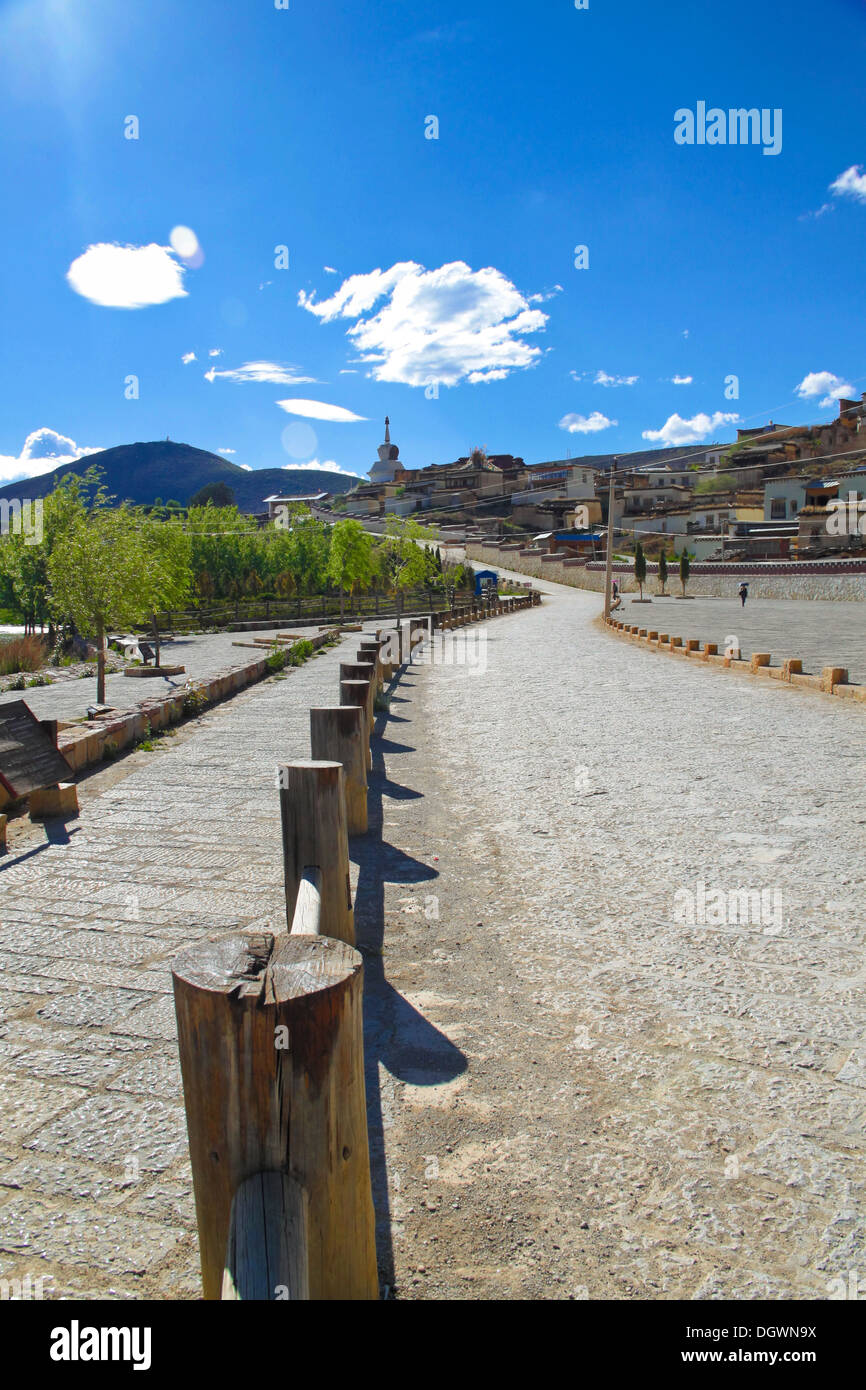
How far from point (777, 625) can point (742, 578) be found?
62.1 feet

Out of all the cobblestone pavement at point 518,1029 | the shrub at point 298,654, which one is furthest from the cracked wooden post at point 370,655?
the shrub at point 298,654

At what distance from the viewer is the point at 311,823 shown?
3.16 meters

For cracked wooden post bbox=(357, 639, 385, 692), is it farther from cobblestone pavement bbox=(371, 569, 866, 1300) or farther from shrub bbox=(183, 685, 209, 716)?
cobblestone pavement bbox=(371, 569, 866, 1300)

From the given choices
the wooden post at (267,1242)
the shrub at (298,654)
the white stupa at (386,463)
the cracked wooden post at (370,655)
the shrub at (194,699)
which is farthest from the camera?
the white stupa at (386,463)

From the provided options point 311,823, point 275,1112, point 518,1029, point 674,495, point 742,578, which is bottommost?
point 518,1029

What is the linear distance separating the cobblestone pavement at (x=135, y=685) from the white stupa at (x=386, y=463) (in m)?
98.7

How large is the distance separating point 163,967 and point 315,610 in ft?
126

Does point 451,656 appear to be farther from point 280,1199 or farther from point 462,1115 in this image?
point 280,1199

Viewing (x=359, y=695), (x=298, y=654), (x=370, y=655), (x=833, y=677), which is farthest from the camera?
(x=298, y=654)

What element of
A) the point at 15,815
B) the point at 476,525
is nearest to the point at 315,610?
the point at 15,815

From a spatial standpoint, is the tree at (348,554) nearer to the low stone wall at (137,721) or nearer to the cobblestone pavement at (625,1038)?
Answer: the low stone wall at (137,721)

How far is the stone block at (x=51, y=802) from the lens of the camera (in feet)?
21.5

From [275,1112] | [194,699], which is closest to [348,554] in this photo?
[194,699]

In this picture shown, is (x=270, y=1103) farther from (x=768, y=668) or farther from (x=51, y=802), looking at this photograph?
(x=768, y=668)
